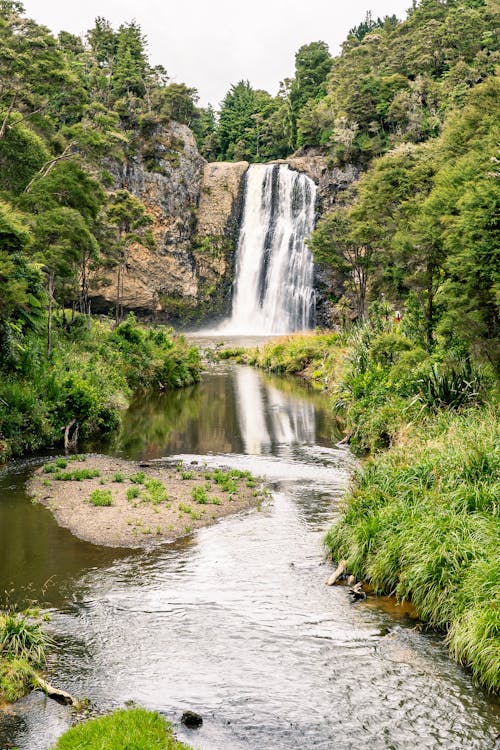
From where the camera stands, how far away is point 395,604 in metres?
10.4

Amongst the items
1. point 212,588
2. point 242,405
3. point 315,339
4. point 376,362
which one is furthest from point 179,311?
point 212,588

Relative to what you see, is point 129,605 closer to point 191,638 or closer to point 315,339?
point 191,638

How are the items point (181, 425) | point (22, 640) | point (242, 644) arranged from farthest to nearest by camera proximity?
point (181, 425)
point (242, 644)
point (22, 640)

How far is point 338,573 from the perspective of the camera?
11.3 m

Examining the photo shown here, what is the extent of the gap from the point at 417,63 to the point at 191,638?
69991mm

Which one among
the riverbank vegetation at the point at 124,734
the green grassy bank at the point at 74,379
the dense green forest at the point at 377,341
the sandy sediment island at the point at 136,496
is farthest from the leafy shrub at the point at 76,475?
the riverbank vegetation at the point at 124,734

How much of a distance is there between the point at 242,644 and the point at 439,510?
12.7 ft

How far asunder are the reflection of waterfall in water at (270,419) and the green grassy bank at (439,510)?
4.10 m

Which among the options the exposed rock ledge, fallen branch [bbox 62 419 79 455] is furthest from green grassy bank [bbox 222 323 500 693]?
the exposed rock ledge

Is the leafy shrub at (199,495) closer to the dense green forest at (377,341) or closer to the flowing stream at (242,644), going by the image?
the flowing stream at (242,644)

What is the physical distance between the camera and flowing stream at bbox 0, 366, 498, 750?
7398 mm

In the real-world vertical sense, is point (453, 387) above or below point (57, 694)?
above

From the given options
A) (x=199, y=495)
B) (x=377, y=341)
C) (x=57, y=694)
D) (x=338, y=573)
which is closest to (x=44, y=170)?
(x=377, y=341)

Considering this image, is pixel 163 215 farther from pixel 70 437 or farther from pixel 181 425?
pixel 70 437
